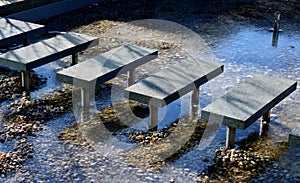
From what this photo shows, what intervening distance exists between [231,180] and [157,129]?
1232mm

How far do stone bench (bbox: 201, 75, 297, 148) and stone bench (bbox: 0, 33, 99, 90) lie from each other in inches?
86.2

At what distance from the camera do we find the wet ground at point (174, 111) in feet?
18.2

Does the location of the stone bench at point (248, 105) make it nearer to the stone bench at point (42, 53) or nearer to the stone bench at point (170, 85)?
the stone bench at point (170, 85)

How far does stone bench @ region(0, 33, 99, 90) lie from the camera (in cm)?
690

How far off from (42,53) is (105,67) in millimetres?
858

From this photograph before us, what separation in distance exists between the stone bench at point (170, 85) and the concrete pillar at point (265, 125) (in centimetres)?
77

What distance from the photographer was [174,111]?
6.84m

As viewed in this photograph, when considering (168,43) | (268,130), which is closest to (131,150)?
(268,130)

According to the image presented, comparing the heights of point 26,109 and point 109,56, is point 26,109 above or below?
below

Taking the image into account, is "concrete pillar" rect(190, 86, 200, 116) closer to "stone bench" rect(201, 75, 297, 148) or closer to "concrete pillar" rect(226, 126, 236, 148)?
"stone bench" rect(201, 75, 297, 148)

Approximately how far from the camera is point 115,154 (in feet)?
19.3

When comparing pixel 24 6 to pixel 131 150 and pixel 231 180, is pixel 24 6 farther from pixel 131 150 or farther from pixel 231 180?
pixel 231 180

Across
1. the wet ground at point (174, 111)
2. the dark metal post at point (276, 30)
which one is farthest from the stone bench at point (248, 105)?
the dark metal post at point (276, 30)

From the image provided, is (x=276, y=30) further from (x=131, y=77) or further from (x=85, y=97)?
(x=85, y=97)
